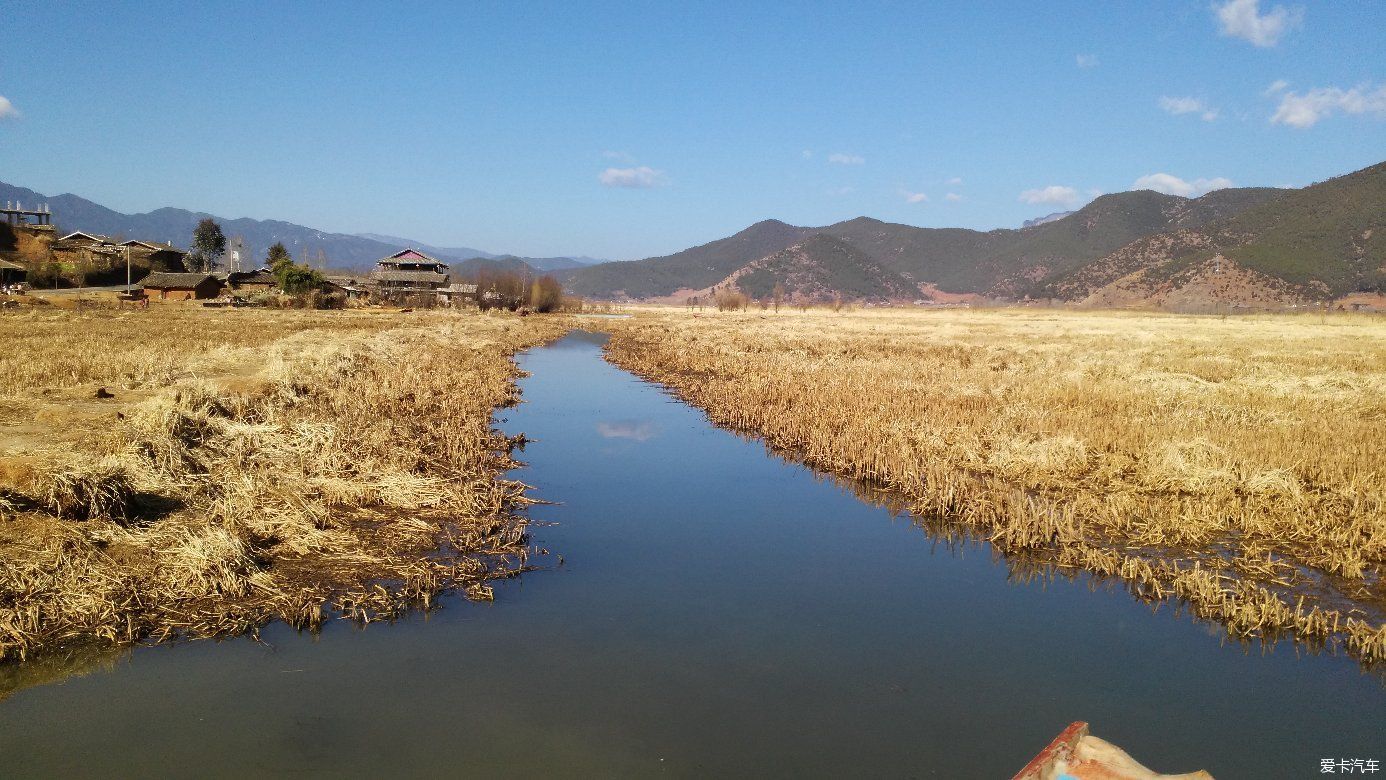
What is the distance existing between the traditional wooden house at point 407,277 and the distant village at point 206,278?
4.8 inches

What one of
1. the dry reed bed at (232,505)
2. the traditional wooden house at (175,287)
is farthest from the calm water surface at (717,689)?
the traditional wooden house at (175,287)

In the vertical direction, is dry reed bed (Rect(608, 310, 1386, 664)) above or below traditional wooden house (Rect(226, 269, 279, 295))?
below

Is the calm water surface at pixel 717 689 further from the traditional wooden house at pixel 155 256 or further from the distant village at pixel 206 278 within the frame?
the traditional wooden house at pixel 155 256

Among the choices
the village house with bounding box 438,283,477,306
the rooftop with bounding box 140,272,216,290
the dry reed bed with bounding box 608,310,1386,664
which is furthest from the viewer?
the village house with bounding box 438,283,477,306

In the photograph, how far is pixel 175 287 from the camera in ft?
234

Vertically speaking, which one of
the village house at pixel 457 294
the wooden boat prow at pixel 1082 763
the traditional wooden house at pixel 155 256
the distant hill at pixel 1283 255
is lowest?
the wooden boat prow at pixel 1082 763

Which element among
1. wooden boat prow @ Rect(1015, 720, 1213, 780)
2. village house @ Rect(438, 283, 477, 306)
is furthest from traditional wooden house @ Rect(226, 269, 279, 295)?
wooden boat prow @ Rect(1015, 720, 1213, 780)

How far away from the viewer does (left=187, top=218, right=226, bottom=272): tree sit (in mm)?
107062

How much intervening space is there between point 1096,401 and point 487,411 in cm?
1665

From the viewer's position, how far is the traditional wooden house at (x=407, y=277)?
295ft

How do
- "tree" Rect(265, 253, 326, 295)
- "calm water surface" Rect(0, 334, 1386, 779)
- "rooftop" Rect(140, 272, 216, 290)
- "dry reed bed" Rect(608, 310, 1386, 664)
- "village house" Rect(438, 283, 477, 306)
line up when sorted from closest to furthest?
"calm water surface" Rect(0, 334, 1386, 779) < "dry reed bed" Rect(608, 310, 1386, 664) < "rooftop" Rect(140, 272, 216, 290) < "tree" Rect(265, 253, 326, 295) < "village house" Rect(438, 283, 477, 306)

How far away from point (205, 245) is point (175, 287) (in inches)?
1793

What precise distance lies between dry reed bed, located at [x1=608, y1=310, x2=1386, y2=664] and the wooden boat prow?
17.7ft

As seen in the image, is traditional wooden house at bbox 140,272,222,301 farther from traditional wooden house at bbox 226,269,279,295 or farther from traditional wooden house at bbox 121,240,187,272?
traditional wooden house at bbox 121,240,187,272
